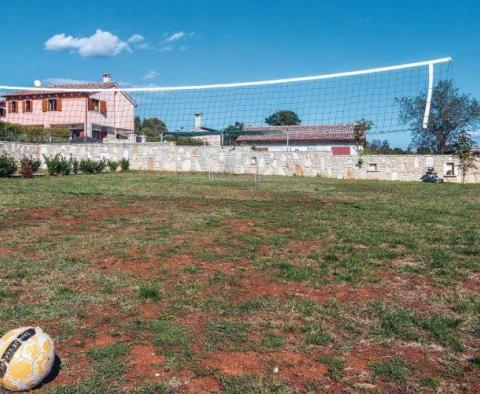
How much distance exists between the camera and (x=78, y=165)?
24.1 metres

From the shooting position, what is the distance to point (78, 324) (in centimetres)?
434

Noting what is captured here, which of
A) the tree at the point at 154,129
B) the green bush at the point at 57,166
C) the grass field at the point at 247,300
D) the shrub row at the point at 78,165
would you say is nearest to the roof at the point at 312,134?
the tree at the point at 154,129

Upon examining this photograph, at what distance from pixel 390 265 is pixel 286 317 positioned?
229 centimetres

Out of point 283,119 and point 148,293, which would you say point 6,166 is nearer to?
Answer: point 148,293

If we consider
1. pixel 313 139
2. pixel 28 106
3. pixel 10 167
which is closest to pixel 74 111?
pixel 28 106

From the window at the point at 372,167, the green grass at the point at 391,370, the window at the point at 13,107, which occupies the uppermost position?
the window at the point at 13,107

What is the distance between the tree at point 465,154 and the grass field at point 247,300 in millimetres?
15944

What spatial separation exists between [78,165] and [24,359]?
72.1ft

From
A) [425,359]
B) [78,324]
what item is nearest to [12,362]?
[78,324]

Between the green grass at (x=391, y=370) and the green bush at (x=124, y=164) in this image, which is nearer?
the green grass at (x=391, y=370)

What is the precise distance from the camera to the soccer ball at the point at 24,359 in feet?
10.5

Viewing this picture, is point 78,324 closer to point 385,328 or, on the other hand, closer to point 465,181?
point 385,328

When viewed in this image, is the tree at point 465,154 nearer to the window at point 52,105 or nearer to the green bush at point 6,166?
the green bush at point 6,166

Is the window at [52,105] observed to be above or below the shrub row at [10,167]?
above
